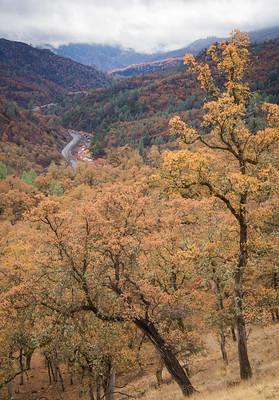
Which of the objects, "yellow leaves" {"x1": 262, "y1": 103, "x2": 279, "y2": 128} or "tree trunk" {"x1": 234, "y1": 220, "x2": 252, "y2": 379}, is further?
"tree trunk" {"x1": 234, "y1": 220, "x2": 252, "y2": 379}

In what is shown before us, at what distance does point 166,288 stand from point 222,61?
1864 centimetres

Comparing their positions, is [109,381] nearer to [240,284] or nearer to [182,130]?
[240,284]

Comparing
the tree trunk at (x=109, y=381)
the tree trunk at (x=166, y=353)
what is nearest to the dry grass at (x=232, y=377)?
the tree trunk at (x=166, y=353)

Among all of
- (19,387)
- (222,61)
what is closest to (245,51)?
(222,61)

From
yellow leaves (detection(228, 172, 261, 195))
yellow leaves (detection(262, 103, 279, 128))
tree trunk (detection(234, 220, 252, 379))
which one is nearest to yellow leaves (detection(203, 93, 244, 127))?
yellow leaves (detection(262, 103, 279, 128))

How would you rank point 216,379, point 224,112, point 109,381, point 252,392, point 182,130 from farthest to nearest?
point 216,379, point 109,381, point 182,130, point 224,112, point 252,392

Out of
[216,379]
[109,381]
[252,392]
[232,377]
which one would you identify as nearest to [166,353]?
[252,392]

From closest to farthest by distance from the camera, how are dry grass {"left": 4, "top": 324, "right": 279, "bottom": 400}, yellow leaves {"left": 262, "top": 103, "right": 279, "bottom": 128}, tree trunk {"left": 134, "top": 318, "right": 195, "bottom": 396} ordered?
dry grass {"left": 4, "top": 324, "right": 279, "bottom": 400} → yellow leaves {"left": 262, "top": 103, "right": 279, "bottom": 128} → tree trunk {"left": 134, "top": 318, "right": 195, "bottom": 396}

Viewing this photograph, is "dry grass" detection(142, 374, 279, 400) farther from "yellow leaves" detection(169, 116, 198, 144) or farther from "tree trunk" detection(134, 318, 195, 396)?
"yellow leaves" detection(169, 116, 198, 144)

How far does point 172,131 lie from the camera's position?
69.1ft

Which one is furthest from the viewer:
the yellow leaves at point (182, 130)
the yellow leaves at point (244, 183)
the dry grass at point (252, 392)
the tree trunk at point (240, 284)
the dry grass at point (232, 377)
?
the tree trunk at point (240, 284)

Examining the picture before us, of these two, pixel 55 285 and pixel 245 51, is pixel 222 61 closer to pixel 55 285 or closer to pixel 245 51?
pixel 245 51

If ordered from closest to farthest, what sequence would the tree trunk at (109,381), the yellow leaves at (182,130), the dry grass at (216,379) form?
the dry grass at (216,379) < the yellow leaves at (182,130) < the tree trunk at (109,381)

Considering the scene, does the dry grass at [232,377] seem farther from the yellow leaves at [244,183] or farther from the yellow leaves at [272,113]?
the yellow leaves at [272,113]
